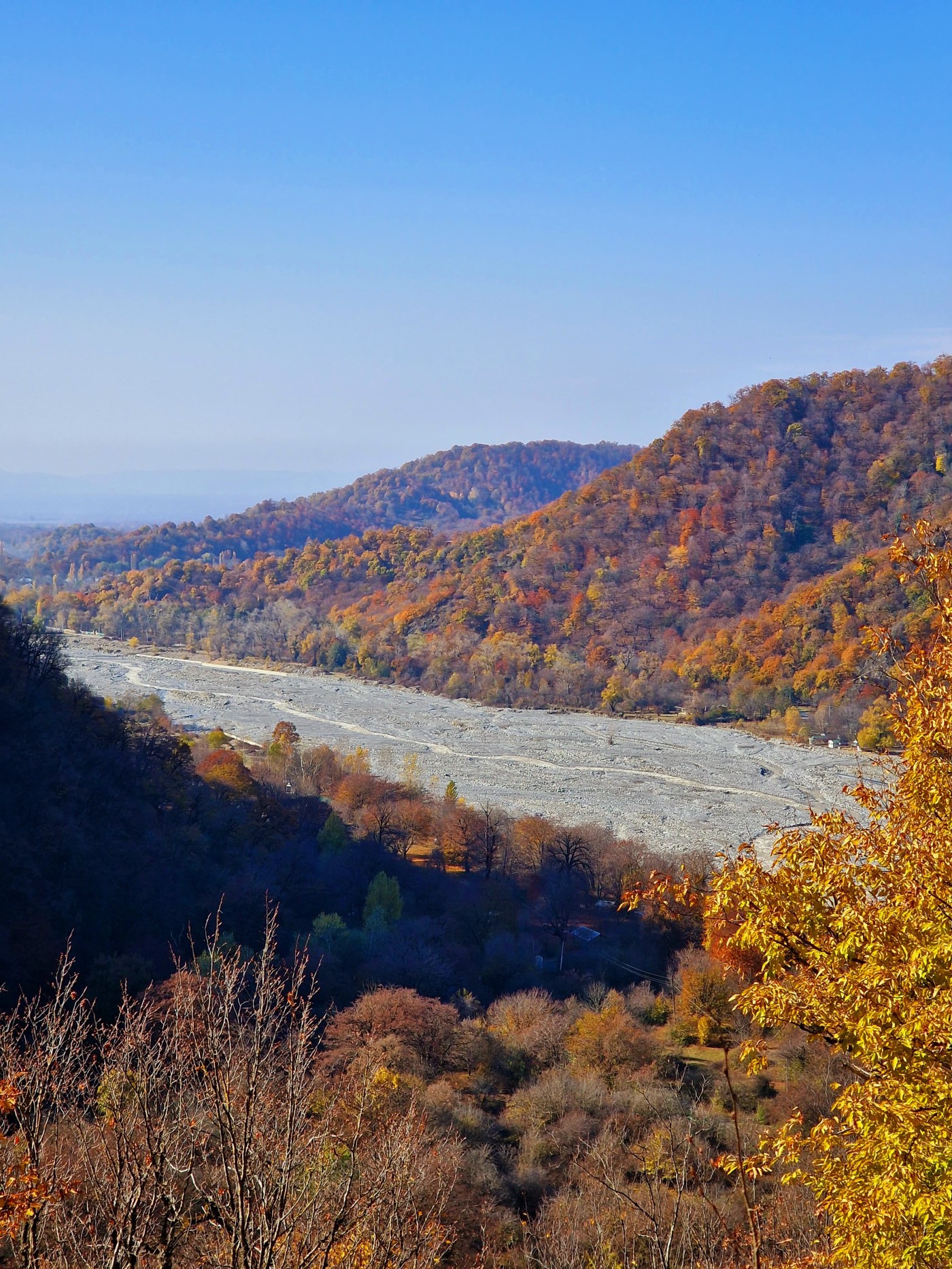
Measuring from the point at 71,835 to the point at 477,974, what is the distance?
27.6ft

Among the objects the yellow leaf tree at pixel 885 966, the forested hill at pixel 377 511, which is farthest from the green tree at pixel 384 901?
the forested hill at pixel 377 511

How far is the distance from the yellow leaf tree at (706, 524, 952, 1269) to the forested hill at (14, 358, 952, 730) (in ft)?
162

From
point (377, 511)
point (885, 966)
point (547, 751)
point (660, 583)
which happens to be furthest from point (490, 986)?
point (377, 511)

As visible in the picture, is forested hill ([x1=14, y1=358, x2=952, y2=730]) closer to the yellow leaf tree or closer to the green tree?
the green tree

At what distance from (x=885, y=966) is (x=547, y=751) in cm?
4204

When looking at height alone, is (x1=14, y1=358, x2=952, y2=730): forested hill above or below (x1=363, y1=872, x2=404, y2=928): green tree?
above

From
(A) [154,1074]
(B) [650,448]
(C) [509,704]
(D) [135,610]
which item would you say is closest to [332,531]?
(D) [135,610]

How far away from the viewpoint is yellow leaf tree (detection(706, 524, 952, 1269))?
15.4 feet

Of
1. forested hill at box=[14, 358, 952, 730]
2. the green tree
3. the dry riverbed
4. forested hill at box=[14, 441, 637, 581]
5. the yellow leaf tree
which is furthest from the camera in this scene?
forested hill at box=[14, 441, 637, 581]

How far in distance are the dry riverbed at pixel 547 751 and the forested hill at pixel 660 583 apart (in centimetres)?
564

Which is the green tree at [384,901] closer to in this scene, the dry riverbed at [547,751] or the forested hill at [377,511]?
the dry riverbed at [547,751]

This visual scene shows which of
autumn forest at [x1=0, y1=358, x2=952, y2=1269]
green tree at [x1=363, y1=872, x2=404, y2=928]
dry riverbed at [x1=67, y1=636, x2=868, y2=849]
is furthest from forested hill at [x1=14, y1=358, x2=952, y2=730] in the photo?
green tree at [x1=363, y1=872, x2=404, y2=928]

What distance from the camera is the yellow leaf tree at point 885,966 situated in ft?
15.4

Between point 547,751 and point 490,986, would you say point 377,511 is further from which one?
point 490,986
